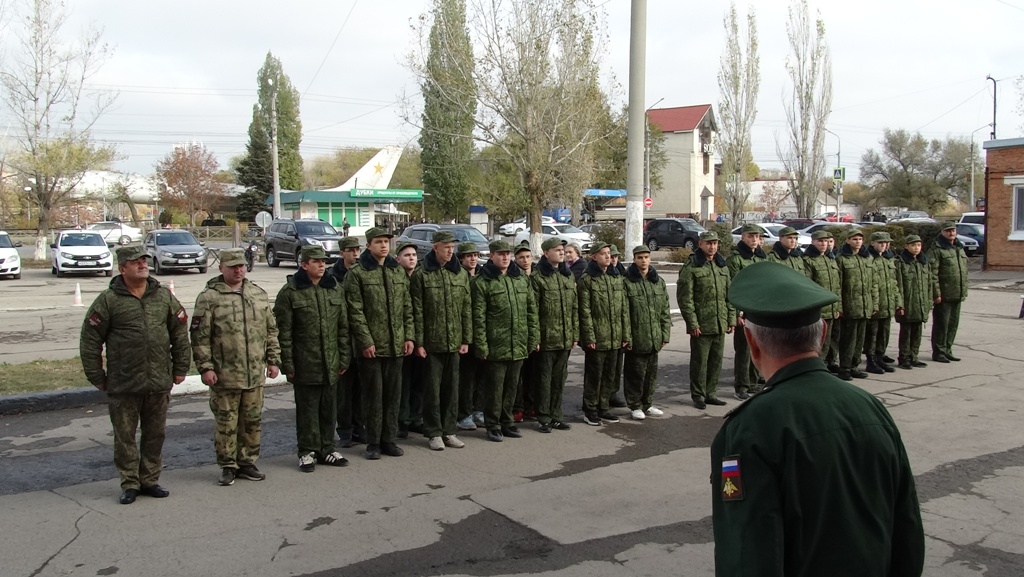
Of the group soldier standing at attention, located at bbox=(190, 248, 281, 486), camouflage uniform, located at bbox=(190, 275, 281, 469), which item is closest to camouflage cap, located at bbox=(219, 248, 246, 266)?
soldier standing at attention, located at bbox=(190, 248, 281, 486)

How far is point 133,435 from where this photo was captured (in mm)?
6328

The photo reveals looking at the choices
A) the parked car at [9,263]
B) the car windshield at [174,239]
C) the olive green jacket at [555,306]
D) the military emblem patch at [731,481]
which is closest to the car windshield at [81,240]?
the parked car at [9,263]

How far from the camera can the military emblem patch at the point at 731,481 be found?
89.5 inches

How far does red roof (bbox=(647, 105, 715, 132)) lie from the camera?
6969cm

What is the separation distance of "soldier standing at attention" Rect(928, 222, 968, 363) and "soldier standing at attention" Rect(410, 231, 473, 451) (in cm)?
797

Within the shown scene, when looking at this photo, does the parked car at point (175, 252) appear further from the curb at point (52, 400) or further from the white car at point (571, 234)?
the curb at point (52, 400)

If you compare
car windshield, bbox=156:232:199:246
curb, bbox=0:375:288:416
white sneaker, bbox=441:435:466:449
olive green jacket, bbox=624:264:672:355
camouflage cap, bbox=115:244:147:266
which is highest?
camouflage cap, bbox=115:244:147:266

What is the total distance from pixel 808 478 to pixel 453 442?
5906 millimetres

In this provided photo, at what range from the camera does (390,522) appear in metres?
5.78

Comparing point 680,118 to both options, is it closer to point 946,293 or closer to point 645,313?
point 946,293

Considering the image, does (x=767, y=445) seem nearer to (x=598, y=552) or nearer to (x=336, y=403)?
(x=598, y=552)

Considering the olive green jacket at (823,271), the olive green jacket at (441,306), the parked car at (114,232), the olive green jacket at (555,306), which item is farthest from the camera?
the parked car at (114,232)

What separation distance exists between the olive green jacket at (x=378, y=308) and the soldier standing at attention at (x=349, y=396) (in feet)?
0.78

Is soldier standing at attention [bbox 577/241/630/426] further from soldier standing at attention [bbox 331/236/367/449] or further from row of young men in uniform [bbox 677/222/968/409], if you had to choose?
soldier standing at attention [bbox 331/236/367/449]
